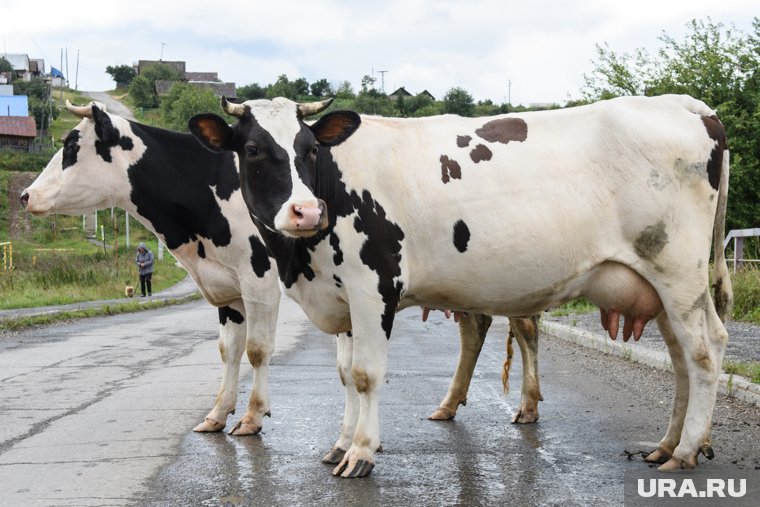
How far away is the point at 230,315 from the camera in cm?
850

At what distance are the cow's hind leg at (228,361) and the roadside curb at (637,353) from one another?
4417mm

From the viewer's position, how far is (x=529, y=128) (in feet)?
22.6

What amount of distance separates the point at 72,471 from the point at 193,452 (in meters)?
0.92

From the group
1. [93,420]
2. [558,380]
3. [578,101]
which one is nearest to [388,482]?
[93,420]

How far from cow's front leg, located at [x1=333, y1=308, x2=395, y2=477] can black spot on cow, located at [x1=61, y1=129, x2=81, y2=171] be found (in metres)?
3.53

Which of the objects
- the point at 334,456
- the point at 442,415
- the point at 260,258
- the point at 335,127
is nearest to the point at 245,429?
the point at 334,456

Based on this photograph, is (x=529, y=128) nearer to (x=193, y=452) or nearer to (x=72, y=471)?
(x=193, y=452)

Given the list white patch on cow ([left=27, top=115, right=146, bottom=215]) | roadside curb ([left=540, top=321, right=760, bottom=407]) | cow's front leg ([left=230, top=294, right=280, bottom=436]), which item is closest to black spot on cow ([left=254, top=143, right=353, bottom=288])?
cow's front leg ([left=230, top=294, right=280, bottom=436])

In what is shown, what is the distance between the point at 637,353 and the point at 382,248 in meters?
6.67

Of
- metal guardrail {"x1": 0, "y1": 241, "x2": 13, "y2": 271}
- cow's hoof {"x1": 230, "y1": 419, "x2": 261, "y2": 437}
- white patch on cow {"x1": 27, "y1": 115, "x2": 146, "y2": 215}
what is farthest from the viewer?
metal guardrail {"x1": 0, "y1": 241, "x2": 13, "y2": 271}

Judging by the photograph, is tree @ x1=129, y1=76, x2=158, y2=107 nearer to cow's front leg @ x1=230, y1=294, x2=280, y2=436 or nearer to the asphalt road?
the asphalt road

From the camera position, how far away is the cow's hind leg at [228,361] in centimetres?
789

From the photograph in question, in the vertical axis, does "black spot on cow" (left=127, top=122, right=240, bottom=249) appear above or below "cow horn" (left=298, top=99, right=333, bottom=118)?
below

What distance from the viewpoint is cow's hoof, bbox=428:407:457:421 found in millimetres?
8195
